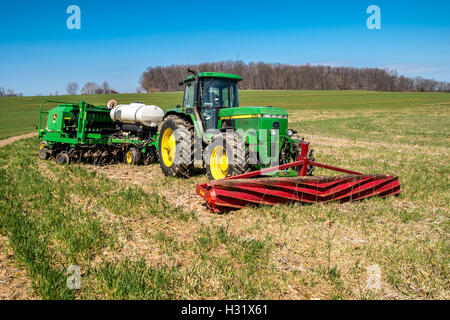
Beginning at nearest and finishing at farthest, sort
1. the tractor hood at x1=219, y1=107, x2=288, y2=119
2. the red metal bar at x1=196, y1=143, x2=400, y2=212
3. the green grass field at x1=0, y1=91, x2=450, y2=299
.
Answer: the green grass field at x1=0, y1=91, x2=450, y2=299, the red metal bar at x1=196, y1=143, x2=400, y2=212, the tractor hood at x1=219, y1=107, x2=288, y2=119

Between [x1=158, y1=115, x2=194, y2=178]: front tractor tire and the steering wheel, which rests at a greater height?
the steering wheel

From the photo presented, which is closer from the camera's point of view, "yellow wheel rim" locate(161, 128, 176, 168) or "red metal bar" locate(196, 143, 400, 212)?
"red metal bar" locate(196, 143, 400, 212)

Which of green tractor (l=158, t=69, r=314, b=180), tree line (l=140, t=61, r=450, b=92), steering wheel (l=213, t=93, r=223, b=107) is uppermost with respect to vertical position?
tree line (l=140, t=61, r=450, b=92)

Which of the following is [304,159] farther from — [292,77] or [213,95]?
[292,77]

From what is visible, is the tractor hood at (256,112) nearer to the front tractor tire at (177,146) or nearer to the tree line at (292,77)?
the front tractor tire at (177,146)

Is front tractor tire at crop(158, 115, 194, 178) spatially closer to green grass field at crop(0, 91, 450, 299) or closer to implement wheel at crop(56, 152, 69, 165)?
green grass field at crop(0, 91, 450, 299)

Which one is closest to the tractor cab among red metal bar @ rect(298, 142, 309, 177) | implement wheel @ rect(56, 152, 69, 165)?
red metal bar @ rect(298, 142, 309, 177)

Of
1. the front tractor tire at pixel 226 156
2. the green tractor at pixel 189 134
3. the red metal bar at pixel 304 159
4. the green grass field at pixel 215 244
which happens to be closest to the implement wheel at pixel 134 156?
the green tractor at pixel 189 134

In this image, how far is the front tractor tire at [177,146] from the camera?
26.0ft

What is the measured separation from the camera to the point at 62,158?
10797 millimetres

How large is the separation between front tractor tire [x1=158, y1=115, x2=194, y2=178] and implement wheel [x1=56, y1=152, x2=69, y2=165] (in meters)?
3.62

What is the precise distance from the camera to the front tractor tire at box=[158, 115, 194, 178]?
7.93 meters
